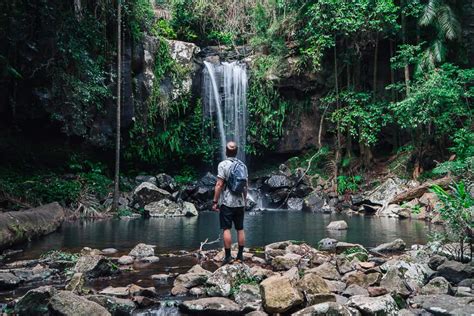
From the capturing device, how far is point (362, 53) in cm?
2006

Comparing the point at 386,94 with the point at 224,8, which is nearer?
the point at 386,94

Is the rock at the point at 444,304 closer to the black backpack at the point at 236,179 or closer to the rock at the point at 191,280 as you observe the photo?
the rock at the point at 191,280

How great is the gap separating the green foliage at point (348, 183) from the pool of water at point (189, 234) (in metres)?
5.64

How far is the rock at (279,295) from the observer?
390 centimetres

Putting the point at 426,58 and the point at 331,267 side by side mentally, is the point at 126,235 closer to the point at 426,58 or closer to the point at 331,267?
the point at 331,267

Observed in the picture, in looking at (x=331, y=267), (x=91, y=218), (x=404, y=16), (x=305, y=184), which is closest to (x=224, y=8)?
(x=404, y=16)

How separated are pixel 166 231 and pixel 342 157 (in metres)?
11.9

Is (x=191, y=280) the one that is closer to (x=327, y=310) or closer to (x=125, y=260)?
(x=327, y=310)

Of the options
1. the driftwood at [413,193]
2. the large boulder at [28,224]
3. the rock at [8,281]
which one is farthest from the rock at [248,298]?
the driftwood at [413,193]

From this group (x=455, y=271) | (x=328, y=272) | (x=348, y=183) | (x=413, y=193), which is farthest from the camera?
(x=348, y=183)

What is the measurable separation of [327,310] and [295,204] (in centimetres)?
1457

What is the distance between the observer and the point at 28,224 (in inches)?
354

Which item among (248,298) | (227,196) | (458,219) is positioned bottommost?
(248,298)

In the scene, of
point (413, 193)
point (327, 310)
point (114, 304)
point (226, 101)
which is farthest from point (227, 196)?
point (226, 101)
